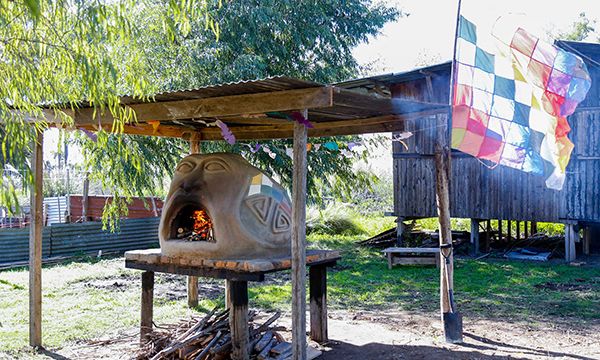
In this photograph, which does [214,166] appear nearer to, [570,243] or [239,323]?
[239,323]

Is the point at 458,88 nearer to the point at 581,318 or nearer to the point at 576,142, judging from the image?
the point at 581,318

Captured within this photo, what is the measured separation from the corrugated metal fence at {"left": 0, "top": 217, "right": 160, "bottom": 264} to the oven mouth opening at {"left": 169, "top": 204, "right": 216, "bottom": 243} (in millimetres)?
7566

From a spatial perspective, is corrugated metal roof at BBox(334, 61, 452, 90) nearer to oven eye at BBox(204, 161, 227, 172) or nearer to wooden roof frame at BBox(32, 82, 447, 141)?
wooden roof frame at BBox(32, 82, 447, 141)

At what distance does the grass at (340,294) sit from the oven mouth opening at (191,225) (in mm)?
1542

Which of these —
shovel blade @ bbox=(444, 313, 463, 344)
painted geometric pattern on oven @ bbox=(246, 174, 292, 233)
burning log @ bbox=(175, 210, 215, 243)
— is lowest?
shovel blade @ bbox=(444, 313, 463, 344)

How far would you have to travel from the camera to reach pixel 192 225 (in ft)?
22.4

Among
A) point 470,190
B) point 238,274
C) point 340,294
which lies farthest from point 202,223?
point 470,190

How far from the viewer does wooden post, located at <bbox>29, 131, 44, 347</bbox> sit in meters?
6.56

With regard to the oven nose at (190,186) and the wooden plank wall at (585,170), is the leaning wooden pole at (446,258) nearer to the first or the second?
the oven nose at (190,186)

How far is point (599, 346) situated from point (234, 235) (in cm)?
417

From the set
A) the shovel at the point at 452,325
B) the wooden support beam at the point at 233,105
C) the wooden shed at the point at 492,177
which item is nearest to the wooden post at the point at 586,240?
the wooden shed at the point at 492,177

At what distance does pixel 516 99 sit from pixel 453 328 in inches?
104

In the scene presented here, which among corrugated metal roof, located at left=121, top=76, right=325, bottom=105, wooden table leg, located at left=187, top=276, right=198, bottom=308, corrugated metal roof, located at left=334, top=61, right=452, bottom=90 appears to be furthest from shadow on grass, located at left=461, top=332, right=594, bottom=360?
corrugated metal roof, located at left=334, top=61, right=452, bottom=90

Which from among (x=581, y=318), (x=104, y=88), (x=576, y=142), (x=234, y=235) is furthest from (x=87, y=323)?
(x=576, y=142)
